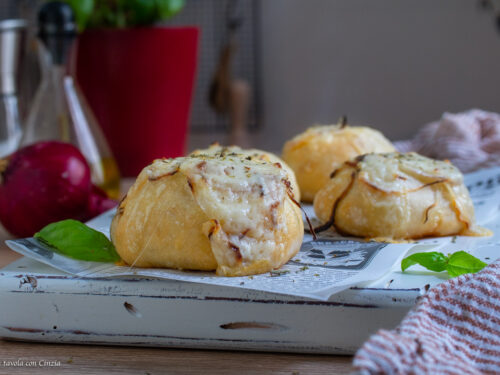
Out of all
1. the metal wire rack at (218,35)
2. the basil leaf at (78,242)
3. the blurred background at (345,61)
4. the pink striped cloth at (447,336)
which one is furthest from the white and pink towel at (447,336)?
the metal wire rack at (218,35)

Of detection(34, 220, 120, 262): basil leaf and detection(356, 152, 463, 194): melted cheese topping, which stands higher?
detection(356, 152, 463, 194): melted cheese topping

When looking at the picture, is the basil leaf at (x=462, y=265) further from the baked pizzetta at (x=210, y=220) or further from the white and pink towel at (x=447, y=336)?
the baked pizzetta at (x=210, y=220)

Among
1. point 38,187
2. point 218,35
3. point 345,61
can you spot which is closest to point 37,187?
point 38,187

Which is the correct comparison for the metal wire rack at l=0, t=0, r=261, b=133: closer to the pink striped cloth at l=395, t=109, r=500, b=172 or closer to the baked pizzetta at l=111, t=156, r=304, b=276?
the pink striped cloth at l=395, t=109, r=500, b=172

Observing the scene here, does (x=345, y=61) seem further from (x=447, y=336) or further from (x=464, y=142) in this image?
(x=447, y=336)

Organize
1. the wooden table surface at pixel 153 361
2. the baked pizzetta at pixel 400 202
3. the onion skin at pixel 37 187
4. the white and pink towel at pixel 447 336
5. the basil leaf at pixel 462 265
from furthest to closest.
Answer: the onion skin at pixel 37 187 → the baked pizzetta at pixel 400 202 → the basil leaf at pixel 462 265 → the wooden table surface at pixel 153 361 → the white and pink towel at pixel 447 336

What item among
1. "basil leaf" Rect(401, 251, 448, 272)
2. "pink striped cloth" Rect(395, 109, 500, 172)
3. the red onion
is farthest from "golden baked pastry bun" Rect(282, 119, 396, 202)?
"basil leaf" Rect(401, 251, 448, 272)
